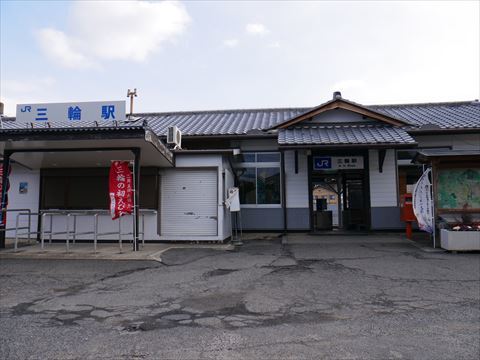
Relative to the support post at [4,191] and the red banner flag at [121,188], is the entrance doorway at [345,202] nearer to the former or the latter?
the red banner flag at [121,188]

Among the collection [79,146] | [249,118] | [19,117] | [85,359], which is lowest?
[85,359]

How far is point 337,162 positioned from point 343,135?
1290 millimetres

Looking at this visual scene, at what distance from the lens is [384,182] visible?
13.7 m

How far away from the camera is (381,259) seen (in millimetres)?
8219

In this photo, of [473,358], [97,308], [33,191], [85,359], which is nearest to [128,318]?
[97,308]

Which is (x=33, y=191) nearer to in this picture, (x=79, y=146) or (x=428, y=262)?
(x=79, y=146)

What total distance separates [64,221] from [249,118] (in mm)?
9504

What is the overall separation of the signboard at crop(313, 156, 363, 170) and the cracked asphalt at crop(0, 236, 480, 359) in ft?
19.4

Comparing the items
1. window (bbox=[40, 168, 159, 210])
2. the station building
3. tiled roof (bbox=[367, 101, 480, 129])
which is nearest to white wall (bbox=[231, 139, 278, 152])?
the station building

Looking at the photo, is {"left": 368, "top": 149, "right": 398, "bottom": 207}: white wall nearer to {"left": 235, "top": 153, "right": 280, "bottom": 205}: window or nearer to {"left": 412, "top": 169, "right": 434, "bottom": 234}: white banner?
{"left": 412, "top": 169, "right": 434, "bottom": 234}: white banner

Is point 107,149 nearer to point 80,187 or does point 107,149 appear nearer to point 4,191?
point 80,187

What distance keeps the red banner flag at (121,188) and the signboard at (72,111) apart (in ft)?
4.63

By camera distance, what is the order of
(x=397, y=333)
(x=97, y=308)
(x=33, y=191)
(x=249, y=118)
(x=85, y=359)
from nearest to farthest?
(x=85, y=359), (x=397, y=333), (x=97, y=308), (x=33, y=191), (x=249, y=118)

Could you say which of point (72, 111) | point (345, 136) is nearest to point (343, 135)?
point (345, 136)
